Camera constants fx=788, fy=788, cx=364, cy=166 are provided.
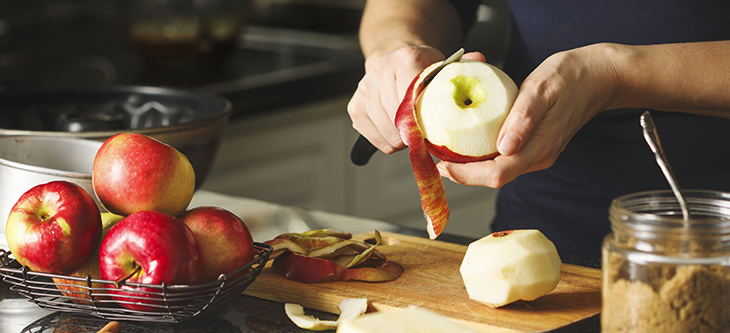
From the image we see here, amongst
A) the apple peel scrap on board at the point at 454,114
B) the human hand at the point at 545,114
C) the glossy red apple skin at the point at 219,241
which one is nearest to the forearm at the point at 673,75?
the human hand at the point at 545,114

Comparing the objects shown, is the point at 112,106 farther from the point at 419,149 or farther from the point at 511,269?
the point at 511,269

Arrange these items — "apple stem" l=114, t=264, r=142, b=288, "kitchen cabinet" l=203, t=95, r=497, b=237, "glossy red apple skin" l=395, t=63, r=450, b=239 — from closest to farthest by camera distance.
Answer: "apple stem" l=114, t=264, r=142, b=288
"glossy red apple skin" l=395, t=63, r=450, b=239
"kitchen cabinet" l=203, t=95, r=497, b=237

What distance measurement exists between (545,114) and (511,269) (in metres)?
0.17

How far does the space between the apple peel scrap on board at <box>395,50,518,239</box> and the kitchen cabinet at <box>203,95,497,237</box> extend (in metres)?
1.28

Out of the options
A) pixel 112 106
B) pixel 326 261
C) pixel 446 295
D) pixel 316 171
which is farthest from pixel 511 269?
pixel 316 171

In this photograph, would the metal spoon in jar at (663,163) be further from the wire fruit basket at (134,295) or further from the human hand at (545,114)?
the wire fruit basket at (134,295)

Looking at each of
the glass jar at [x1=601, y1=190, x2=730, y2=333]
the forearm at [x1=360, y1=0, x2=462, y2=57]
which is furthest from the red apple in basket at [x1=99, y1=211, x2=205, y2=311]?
the forearm at [x1=360, y1=0, x2=462, y2=57]

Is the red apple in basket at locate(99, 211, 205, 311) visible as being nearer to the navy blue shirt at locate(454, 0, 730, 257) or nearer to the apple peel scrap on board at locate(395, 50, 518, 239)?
the apple peel scrap on board at locate(395, 50, 518, 239)

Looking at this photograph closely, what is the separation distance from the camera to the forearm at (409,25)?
1176 millimetres

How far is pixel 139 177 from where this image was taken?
80cm

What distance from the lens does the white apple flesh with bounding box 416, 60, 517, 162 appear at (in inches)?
31.1

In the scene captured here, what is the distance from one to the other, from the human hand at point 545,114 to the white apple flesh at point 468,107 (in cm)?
1

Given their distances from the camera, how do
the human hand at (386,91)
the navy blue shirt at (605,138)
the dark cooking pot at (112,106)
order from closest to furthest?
the human hand at (386,91)
the navy blue shirt at (605,138)
the dark cooking pot at (112,106)

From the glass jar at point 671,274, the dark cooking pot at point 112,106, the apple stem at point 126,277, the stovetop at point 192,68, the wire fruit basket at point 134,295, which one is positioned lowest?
the stovetop at point 192,68
